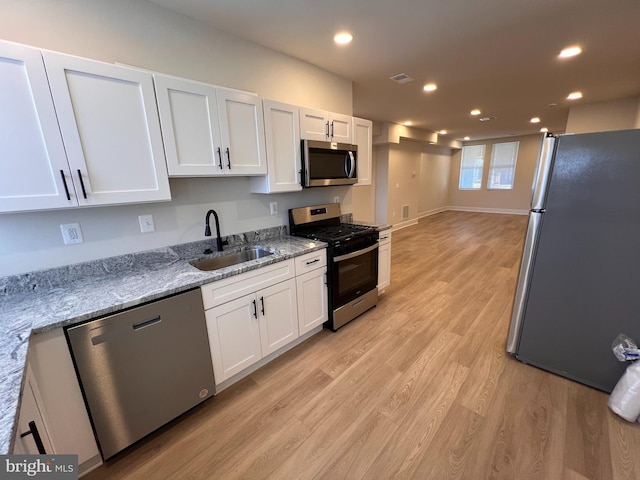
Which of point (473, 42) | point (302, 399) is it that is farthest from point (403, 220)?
point (302, 399)

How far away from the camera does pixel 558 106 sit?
4527mm

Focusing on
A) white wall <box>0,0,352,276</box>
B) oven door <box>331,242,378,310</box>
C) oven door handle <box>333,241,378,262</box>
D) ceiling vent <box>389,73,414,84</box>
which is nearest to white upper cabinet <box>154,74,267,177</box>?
white wall <box>0,0,352,276</box>

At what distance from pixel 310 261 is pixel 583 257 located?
191 centimetres

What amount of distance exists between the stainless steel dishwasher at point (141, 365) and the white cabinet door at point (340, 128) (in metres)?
1.95

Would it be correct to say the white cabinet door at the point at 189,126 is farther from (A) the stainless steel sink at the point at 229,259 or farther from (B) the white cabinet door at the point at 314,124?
(B) the white cabinet door at the point at 314,124

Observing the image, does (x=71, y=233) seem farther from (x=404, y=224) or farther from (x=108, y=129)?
(x=404, y=224)

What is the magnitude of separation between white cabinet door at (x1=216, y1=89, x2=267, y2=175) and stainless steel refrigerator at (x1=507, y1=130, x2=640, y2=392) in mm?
2045

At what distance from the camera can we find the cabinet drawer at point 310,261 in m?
2.19

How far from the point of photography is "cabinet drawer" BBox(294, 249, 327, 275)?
2.19 meters

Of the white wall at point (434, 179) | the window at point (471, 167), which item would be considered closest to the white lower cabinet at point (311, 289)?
the white wall at point (434, 179)

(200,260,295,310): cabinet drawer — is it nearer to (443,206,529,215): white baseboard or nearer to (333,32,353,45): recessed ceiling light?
(333,32,353,45): recessed ceiling light

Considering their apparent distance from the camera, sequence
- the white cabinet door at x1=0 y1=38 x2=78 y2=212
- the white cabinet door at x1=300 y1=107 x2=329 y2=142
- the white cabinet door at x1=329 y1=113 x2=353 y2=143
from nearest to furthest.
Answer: the white cabinet door at x1=0 y1=38 x2=78 y2=212 → the white cabinet door at x1=300 y1=107 x2=329 y2=142 → the white cabinet door at x1=329 y1=113 x2=353 y2=143

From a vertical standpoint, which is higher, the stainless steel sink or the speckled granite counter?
the speckled granite counter

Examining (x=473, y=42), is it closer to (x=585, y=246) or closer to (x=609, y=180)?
(x=609, y=180)
